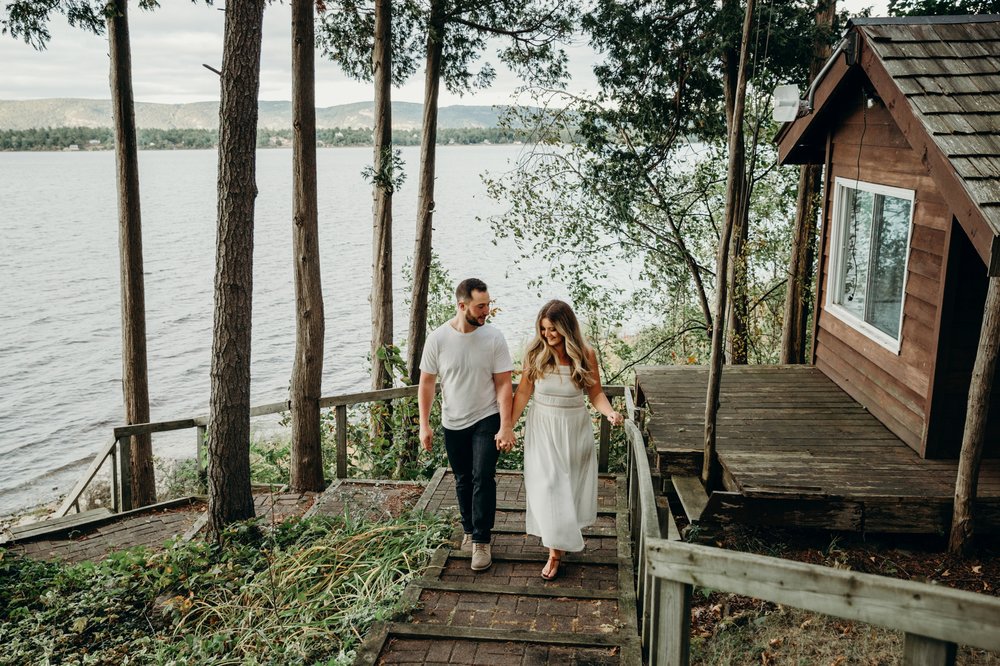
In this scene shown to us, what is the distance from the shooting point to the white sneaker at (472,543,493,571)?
5.30 m

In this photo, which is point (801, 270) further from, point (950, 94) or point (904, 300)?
point (950, 94)

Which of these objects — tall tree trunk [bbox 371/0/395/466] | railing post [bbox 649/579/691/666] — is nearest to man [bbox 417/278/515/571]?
railing post [bbox 649/579/691/666]

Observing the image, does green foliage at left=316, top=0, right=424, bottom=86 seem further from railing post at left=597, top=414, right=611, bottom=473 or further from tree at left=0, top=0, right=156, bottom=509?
railing post at left=597, top=414, right=611, bottom=473

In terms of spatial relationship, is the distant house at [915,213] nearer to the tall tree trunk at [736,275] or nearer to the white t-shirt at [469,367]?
the tall tree trunk at [736,275]

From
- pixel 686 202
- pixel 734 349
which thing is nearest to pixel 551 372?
pixel 734 349

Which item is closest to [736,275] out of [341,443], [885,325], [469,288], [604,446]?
[885,325]

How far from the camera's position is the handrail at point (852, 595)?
7.12 feet

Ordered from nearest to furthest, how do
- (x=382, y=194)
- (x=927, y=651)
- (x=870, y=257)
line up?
(x=927, y=651) → (x=870, y=257) → (x=382, y=194)

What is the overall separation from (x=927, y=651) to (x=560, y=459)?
3.07 meters

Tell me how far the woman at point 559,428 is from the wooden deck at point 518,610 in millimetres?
283

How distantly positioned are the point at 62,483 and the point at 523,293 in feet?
67.2

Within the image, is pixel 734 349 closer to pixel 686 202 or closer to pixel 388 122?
pixel 686 202

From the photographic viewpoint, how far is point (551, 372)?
518cm

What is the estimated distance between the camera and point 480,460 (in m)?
5.33
